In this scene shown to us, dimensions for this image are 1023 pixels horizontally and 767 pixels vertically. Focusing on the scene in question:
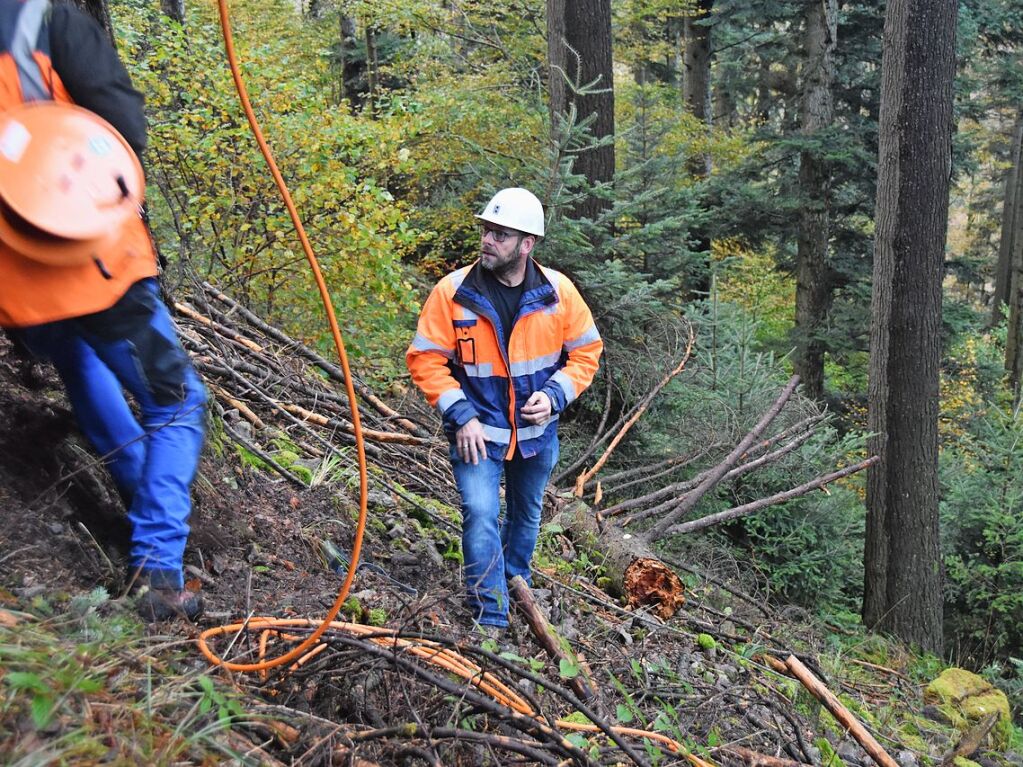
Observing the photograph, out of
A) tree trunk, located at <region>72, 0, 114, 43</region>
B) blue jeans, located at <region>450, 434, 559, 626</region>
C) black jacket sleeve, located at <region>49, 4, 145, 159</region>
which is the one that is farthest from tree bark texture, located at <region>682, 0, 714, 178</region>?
black jacket sleeve, located at <region>49, 4, 145, 159</region>

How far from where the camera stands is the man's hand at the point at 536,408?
156 inches

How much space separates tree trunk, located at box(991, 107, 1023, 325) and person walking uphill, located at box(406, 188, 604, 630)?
2395 centimetres

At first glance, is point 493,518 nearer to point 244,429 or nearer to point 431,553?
point 431,553

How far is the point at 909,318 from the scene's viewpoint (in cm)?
830

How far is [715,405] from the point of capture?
8.35 m

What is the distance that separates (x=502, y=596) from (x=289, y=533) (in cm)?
104

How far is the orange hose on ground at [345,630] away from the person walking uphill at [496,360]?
3.00ft

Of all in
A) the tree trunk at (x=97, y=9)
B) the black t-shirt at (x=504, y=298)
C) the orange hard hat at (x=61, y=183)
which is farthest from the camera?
the black t-shirt at (x=504, y=298)

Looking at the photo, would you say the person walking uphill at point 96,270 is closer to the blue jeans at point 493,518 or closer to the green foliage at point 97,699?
the green foliage at point 97,699

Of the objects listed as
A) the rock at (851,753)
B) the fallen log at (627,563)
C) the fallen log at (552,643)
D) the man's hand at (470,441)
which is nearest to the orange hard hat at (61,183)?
the man's hand at (470,441)

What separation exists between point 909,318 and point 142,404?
299 inches

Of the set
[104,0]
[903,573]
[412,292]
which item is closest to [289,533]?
[104,0]

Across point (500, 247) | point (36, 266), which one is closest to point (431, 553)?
point (500, 247)

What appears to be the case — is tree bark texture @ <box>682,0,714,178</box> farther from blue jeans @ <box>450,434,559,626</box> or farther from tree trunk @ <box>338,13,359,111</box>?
blue jeans @ <box>450,434,559,626</box>
